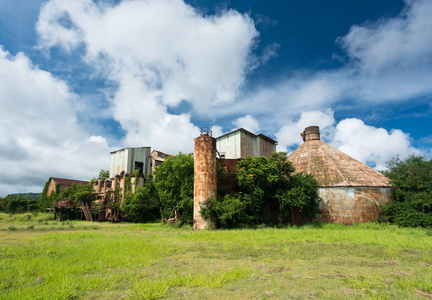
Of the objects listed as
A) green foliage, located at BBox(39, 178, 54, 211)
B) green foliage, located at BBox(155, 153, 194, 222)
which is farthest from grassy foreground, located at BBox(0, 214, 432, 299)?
green foliage, located at BBox(39, 178, 54, 211)

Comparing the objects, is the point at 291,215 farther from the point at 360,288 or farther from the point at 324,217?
the point at 360,288

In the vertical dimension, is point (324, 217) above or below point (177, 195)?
below

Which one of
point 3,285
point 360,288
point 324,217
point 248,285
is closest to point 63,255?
point 3,285

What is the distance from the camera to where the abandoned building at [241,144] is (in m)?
29.4

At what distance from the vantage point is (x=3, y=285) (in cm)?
551

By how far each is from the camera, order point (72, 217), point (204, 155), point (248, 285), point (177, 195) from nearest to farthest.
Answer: point (248, 285), point (204, 155), point (177, 195), point (72, 217)

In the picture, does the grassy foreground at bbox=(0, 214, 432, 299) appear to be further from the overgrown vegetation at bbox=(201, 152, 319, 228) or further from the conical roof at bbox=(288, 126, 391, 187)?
the conical roof at bbox=(288, 126, 391, 187)

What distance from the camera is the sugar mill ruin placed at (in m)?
21.1

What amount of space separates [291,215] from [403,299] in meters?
18.9

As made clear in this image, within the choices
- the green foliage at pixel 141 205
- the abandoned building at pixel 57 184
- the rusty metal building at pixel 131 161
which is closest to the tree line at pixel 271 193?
the green foliage at pixel 141 205

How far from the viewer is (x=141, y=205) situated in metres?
30.0

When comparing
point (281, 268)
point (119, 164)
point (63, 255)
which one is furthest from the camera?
point (119, 164)

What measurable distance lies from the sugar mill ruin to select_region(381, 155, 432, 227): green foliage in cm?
115

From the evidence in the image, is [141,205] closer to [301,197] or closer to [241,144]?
[241,144]
